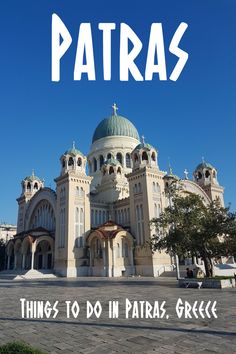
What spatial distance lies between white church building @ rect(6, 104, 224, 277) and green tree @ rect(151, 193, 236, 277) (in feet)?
39.3

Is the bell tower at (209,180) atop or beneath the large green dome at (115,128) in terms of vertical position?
beneath

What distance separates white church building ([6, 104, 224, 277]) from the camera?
41.2 m

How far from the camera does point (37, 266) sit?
52.2m

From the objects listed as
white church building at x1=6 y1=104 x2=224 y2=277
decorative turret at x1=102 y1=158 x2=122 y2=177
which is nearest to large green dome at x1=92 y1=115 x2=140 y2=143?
white church building at x1=6 y1=104 x2=224 y2=277

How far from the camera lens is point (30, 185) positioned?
60062 mm

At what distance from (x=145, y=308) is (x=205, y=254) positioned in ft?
45.4

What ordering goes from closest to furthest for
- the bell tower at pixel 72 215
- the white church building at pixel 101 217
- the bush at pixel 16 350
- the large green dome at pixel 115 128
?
the bush at pixel 16 350 → the white church building at pixel 101 217 → the bell tower at pixel 72 215 → the large green dome at pixel 115 128

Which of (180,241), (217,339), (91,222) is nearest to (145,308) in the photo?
(217,339)

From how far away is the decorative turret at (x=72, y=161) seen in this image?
47.3 metres

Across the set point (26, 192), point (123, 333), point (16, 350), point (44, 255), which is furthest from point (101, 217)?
point (16, 350)

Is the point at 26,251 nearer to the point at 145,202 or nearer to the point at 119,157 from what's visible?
the point at 145,202

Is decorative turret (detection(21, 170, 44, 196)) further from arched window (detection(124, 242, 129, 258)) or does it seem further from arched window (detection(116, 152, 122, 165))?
arched window (detection(124, 242, 129, 258))

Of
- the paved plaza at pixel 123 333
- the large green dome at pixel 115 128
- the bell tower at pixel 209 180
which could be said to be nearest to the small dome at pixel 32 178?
the large green dome at pixel 115 128

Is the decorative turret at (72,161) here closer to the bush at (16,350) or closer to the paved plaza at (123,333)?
the paved plaza at (123,333)
